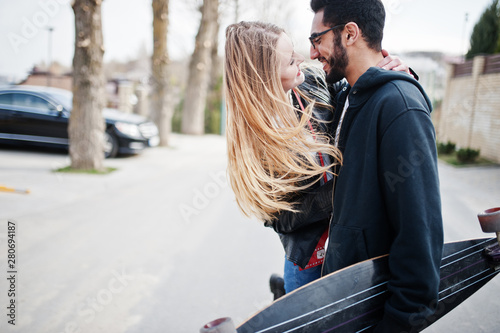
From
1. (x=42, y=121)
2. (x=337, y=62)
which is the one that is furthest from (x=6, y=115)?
(x=337, y=62)

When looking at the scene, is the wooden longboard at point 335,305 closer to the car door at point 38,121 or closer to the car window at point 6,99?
the car door at point 38,121

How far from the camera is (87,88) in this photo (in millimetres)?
8203

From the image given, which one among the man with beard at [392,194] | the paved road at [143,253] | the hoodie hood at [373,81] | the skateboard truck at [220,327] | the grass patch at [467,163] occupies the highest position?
the hoodie hood at [373,81]

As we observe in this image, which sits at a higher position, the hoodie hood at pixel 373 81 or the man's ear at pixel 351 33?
the man's ear at pixel 351 33

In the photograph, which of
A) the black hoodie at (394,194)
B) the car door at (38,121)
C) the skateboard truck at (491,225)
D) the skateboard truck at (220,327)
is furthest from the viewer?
the car door at (38,121)

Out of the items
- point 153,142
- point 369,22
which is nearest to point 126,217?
point 369,22

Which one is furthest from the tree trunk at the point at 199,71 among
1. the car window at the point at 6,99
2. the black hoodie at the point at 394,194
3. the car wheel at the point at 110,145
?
the black hoodie at the point at 394,194

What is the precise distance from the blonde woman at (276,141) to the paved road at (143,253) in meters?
1.63

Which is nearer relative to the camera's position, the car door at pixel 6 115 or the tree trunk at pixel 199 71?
the car door at pixel 6 115

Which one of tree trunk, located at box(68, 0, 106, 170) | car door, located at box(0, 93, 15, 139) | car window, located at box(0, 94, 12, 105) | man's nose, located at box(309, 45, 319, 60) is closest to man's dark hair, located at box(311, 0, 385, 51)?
man's nose, located at box(309, 45, 319, 60)

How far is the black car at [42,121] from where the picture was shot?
1005 cm

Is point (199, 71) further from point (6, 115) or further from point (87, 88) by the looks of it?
point (87, 88)

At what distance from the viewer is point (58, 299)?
10.9ft

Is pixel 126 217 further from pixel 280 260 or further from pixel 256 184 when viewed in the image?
pixel 256 184
